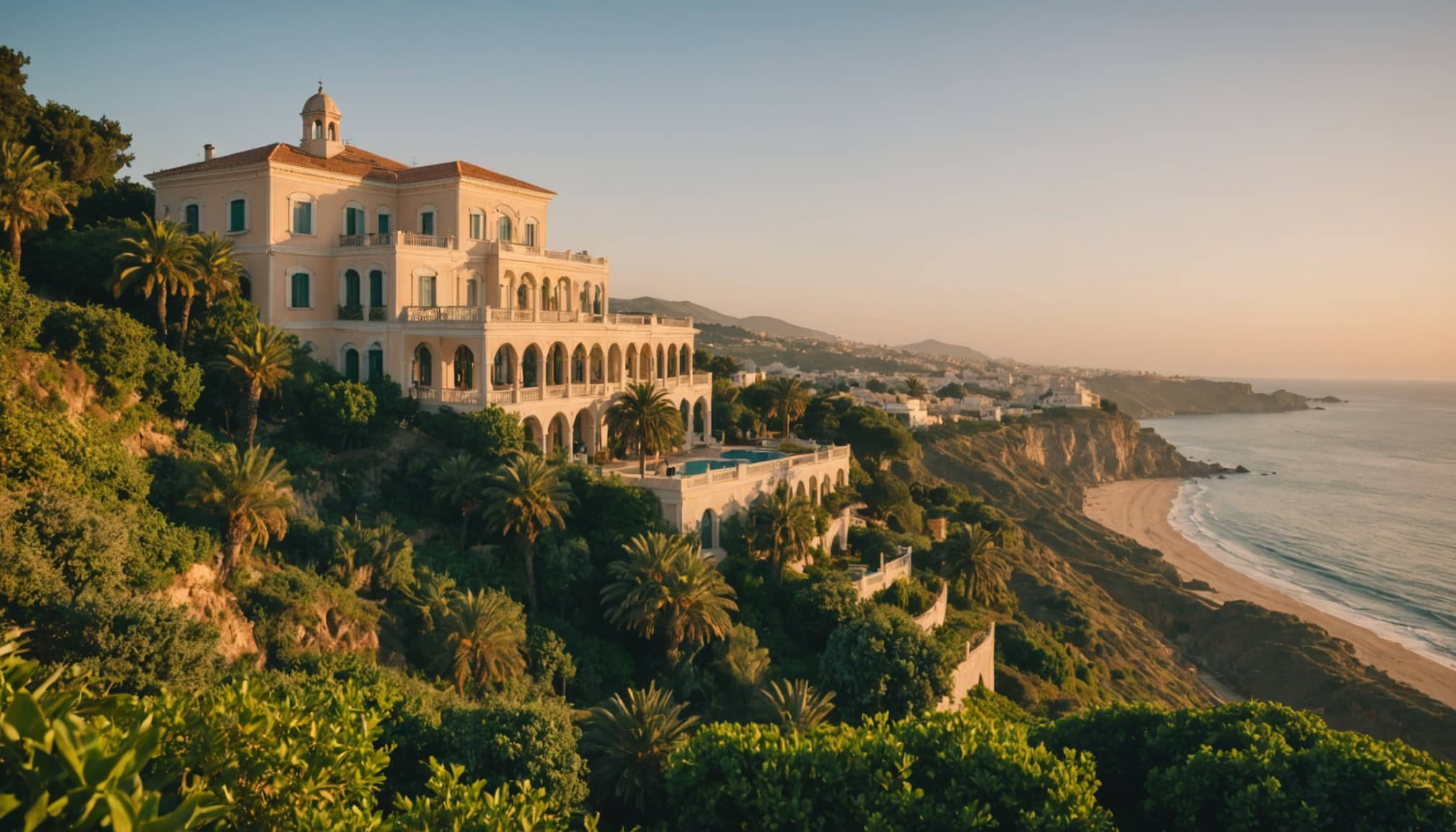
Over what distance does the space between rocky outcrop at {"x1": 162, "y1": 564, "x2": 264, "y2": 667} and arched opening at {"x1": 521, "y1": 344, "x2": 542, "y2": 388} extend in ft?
56.9

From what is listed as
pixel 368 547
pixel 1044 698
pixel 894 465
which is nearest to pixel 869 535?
pixel 1044 698

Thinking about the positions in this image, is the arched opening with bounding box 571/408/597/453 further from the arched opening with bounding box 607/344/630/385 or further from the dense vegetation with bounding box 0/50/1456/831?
the arched opening with bounding box 607/344/630/385

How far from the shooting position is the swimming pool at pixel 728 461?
3838 centimetres

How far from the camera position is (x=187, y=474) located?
25203 millimetres

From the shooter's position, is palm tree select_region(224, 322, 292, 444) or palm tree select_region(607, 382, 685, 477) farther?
palm tree select_region(607, 382, 685, 477)

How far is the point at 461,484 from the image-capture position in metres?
30.8

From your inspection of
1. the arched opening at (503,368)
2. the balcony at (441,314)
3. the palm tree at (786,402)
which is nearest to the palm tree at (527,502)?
the balcony at (441,314)

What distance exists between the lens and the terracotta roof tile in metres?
37.4

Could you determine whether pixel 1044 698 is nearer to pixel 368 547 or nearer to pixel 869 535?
pixel 869 535

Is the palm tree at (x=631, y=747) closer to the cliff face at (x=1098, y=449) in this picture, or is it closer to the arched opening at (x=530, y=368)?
the arched opening at (x=530, y=368)

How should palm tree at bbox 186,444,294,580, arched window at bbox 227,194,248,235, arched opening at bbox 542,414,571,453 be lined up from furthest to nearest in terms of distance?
arched opening at bbox 542,414,571,453, arched window at bbox 227,194,248,235, palm tree at bbox 186,444,294,580

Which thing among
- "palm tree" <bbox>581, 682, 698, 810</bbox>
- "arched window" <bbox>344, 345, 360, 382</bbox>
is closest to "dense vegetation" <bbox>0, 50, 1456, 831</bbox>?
"palm tree" <bbox>581, 682, 698, 810</bbox>

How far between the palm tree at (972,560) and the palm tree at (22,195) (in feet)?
120

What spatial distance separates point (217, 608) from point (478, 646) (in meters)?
6.60
